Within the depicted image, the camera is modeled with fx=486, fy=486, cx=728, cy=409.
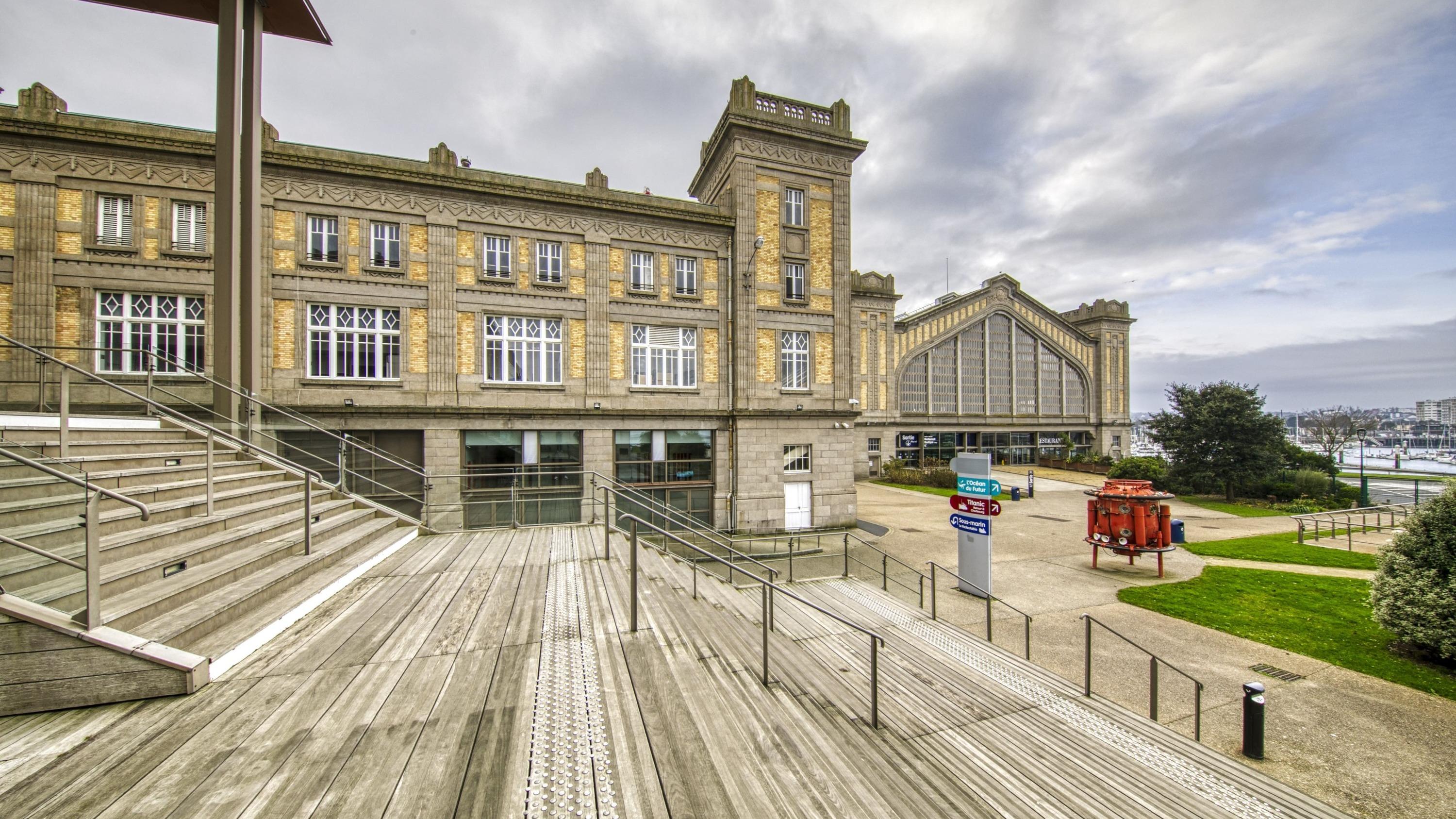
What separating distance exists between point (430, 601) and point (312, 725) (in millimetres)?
2497

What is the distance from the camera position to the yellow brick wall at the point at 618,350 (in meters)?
16.4

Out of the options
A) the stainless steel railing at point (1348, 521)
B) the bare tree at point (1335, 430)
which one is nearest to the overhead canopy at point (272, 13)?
the stainless steel railing at point (1348, 521)

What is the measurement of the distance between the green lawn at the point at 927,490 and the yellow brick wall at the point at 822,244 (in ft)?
51.5

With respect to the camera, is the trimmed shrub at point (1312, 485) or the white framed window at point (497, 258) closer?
the white framed window at point (497, 258)

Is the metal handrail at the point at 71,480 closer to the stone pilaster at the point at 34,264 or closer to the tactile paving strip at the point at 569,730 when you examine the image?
the tactile paving strip at the point at 569,730

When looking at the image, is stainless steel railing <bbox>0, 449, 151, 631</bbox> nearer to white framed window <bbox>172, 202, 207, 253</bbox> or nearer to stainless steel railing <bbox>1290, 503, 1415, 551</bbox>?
white framed window <bbox>172, 202, 207, 253</bbox>

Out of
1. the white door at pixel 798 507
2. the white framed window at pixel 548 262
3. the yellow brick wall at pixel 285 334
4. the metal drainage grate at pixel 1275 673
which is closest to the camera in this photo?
the metal drainage grate at pixel 1275 673

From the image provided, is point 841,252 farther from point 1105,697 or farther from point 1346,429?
point 1346,429

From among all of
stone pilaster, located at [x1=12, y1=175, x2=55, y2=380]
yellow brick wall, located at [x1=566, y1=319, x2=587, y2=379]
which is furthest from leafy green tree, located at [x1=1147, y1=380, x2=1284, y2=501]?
stone pilaster, located at [x1=12, y1=175, x2=55, y2=380]

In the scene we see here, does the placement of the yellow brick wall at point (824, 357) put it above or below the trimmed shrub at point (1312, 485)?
above

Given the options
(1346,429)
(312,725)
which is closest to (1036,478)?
(312,725)

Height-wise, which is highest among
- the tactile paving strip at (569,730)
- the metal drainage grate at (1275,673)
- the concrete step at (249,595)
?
the concrete step at (249,595)

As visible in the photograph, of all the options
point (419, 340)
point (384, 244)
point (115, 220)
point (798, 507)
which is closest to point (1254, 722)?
point (798, 507)

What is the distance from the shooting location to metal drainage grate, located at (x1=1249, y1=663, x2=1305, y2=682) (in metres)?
7.50
